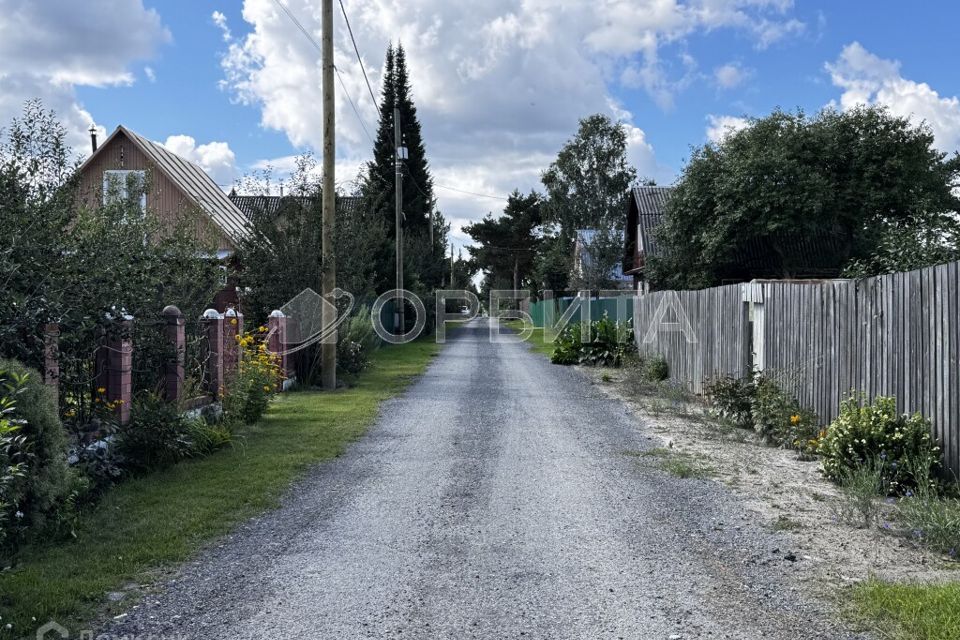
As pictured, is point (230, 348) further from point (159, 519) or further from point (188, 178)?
point (188, 178)

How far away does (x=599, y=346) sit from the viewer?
21.4 meters

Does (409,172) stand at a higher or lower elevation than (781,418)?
higher

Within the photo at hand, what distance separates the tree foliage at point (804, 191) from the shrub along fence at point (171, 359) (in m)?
19.3

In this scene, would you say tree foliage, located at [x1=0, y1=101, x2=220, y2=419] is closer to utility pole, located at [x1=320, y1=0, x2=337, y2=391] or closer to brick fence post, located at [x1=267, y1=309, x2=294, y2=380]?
brick fence post, located at [x1=267, y1=309, x2=294, y2=380]

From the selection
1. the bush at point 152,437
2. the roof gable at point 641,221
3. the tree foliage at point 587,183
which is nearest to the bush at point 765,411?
the bush at point 152,437

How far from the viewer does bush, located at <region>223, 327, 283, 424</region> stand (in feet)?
32.5

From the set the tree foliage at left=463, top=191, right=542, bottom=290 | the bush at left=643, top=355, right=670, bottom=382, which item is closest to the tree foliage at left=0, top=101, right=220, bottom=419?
the bush at left=643, top=355, right=670, bottom=382

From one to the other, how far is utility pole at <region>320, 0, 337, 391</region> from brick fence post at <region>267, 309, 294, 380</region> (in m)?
0.83

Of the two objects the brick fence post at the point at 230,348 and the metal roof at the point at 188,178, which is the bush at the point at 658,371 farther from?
the metal roof at the point at 188,178

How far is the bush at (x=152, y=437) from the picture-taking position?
738 centimetres

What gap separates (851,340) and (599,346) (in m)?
13.5

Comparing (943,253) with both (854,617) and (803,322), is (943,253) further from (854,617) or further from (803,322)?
(854,617)

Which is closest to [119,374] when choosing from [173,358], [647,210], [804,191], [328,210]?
[173,358]

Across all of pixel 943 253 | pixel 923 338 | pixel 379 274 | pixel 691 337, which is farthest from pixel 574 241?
pixel 923 338
